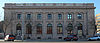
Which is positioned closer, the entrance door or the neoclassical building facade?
the neoclassical building facade

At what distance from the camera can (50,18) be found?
44.5m

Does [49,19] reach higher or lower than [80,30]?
higher

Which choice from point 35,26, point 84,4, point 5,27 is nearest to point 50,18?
point 35,26

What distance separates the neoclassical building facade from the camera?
4394 centimetres

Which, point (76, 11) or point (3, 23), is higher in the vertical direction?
point (76, 11)

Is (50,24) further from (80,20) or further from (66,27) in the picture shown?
(80,20)

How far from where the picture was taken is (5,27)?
4375 centimetres

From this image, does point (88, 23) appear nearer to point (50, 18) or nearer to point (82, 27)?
point (82, 27)

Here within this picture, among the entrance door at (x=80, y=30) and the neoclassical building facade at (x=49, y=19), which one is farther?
the entrance door at (x=80, y=30)

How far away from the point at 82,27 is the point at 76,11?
5.66 meters

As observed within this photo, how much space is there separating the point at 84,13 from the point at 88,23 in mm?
3547

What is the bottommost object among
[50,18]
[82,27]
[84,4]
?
[82,27]

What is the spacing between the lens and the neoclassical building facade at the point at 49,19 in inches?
1730

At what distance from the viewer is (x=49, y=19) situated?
44281 mm
